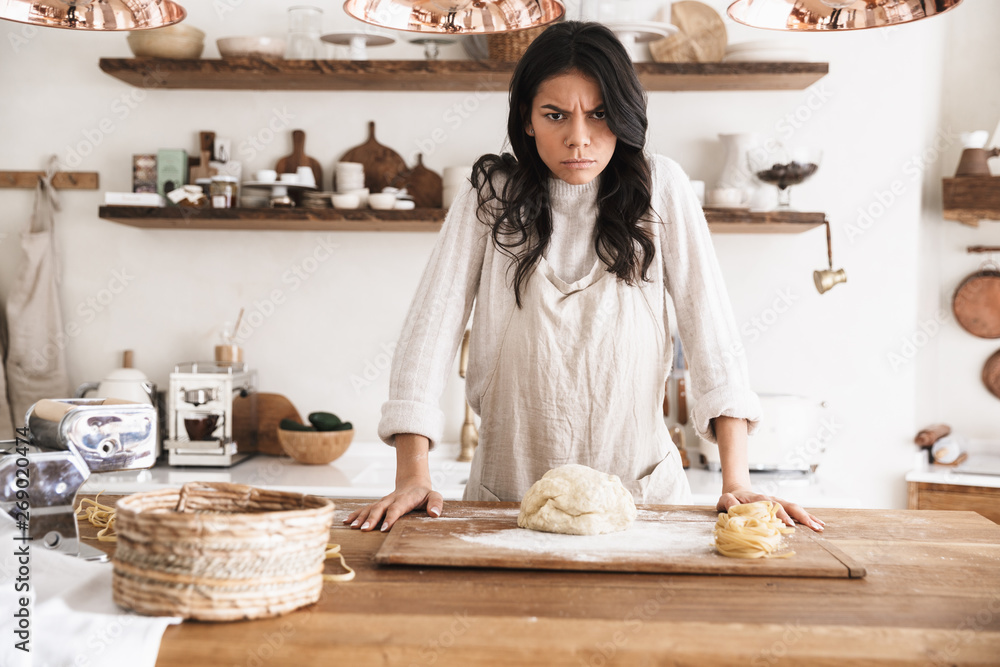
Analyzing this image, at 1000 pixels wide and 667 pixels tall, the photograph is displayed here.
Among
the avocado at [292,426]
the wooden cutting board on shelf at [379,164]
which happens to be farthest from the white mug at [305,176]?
the avocado at [292,426]

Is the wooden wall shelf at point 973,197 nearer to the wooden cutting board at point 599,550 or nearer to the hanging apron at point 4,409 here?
the wooden cutting board at point 599,550

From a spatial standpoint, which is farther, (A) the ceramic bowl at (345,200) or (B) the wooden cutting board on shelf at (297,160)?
(B) the wooden cutting board on shelf at (297,160)

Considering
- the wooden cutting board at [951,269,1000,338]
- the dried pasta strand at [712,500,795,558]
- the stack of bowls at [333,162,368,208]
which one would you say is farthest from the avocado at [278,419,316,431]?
the wooden cutting board at [951,269,1000,338]

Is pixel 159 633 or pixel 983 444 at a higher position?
pixel 159 633

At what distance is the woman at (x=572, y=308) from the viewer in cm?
137

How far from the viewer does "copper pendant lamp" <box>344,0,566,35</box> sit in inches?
50.1

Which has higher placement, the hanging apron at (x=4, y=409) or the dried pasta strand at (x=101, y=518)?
the dried pasta strand at (x=101, y=518)

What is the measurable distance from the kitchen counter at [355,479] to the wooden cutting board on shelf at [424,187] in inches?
34.6

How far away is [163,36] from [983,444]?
3.17 m

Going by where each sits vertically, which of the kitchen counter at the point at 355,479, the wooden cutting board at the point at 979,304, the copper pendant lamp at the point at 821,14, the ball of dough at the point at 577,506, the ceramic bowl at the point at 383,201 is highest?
the copper pendant lamp at the point at 821,14

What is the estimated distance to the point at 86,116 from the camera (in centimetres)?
291

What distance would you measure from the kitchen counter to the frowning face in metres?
1.28

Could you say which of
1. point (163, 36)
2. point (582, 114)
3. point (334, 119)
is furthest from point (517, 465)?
point (163, 36)

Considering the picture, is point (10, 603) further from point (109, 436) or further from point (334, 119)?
point (334, 119)
